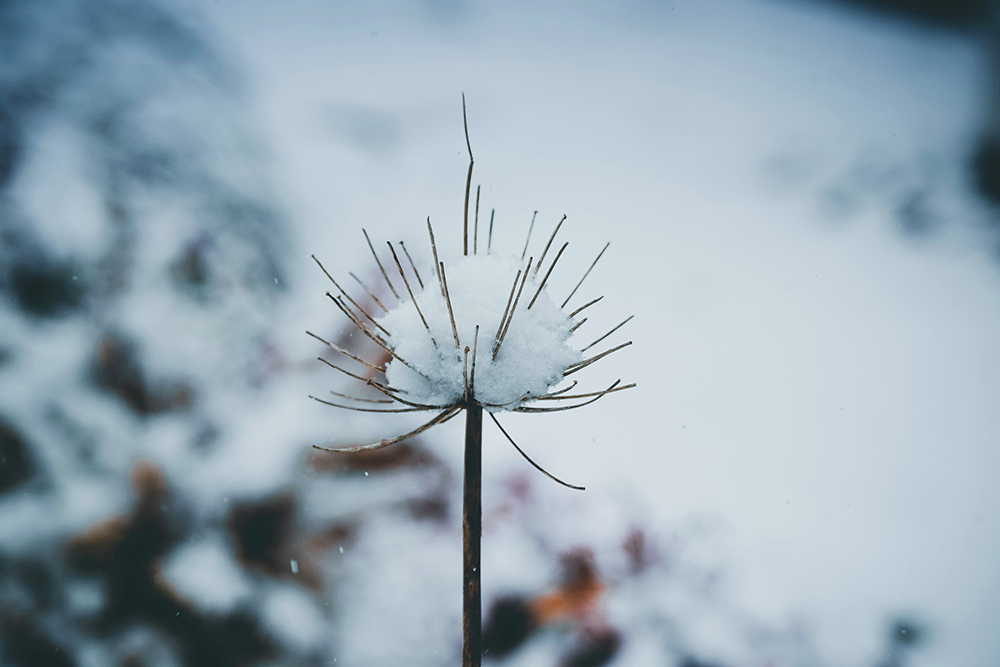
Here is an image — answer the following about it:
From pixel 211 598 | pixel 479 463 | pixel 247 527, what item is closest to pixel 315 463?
pixel 247 527

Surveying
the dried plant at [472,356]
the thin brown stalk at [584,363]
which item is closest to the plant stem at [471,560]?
the dried plant at [472,356]

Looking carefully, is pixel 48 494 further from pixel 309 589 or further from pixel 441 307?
pixel 441 307

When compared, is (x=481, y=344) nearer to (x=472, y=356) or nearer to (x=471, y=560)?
(x=472, y=356)

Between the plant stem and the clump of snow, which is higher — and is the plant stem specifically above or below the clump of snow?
below

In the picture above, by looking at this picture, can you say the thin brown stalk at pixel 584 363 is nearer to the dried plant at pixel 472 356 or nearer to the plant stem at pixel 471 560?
the dried plant at pixel 472 356

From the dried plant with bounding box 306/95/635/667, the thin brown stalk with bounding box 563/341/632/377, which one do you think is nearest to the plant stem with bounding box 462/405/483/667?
the dried plant with bounding box 306/95/635/667

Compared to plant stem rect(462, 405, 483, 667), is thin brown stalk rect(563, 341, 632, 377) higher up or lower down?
higher up

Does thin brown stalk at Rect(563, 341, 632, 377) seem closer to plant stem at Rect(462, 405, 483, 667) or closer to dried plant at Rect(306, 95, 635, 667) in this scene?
dried plant at Rect(306, 95, 635, 667)
